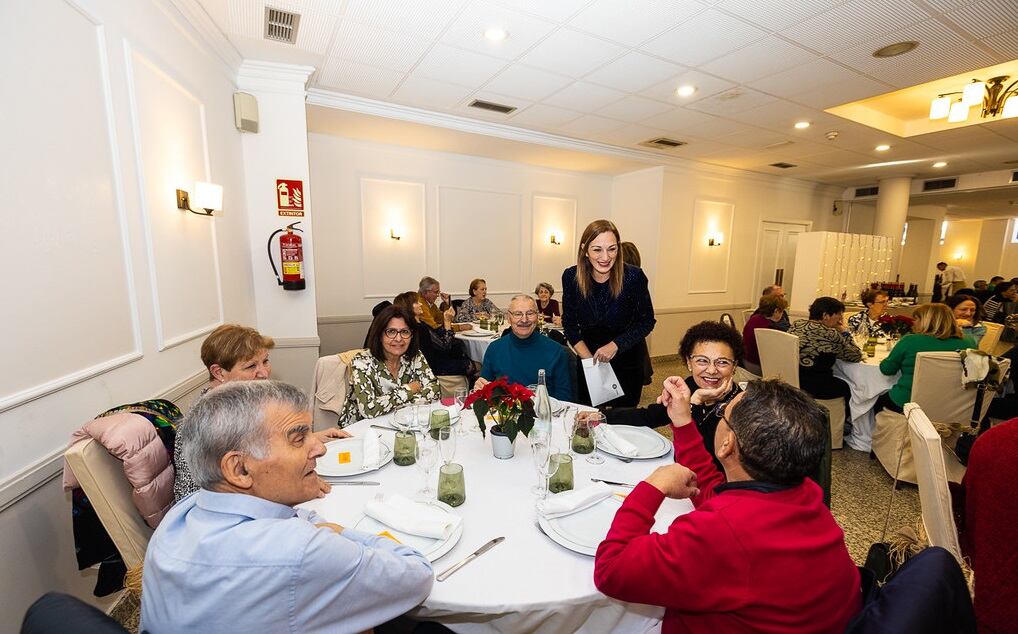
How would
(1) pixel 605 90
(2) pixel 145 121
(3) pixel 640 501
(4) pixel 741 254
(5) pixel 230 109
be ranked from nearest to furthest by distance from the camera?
Result: (3) pixel 640 501 → (2) pixel 145 121 → (5) pixel 230 109 → (1) pixel 605 90 → (4) pixel 741 254

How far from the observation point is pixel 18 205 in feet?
4.91

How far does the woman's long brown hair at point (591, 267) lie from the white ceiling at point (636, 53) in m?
1.54

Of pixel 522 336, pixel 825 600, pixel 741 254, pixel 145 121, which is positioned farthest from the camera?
pixel 741 254

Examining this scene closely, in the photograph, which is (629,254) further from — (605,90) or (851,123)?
(851,123)

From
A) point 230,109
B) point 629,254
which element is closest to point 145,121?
point 230,109

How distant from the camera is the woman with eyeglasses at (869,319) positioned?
452 centimetres

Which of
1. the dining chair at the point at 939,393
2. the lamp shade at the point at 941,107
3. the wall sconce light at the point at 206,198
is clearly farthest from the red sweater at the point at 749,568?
the lamp shade at the point at 941,107

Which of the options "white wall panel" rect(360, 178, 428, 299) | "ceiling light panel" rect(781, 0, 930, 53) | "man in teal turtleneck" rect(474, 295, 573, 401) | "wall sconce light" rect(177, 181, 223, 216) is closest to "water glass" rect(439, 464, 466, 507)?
"man in teal turtleneck" rect(474, 295, 573, 401)

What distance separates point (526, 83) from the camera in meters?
3.98

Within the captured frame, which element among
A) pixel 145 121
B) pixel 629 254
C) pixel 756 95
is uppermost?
pixel 756 95

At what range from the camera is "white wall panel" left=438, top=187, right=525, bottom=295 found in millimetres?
6395

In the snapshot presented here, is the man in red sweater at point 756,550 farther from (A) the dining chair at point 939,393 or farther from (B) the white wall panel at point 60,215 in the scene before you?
(A) the dining chair at point 939,393

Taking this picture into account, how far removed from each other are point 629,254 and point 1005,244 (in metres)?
18.5

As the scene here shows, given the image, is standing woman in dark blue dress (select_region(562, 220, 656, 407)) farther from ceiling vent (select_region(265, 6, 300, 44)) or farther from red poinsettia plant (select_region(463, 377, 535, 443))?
ceiling vent (select_region(265, 6, 300, 44))
